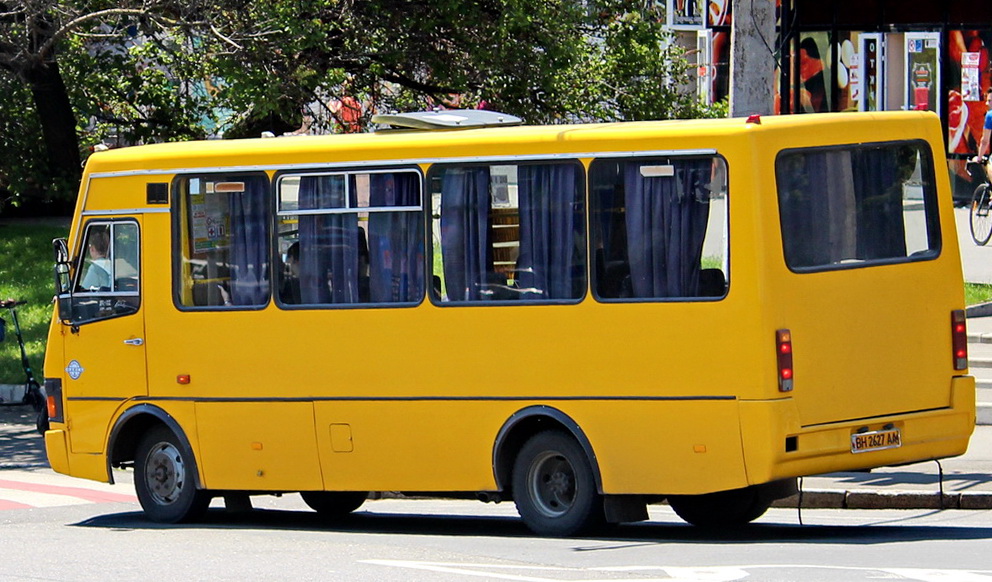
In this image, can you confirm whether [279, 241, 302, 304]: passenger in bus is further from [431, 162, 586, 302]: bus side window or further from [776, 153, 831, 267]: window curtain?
[776, 153, 831, 267]: window curtain

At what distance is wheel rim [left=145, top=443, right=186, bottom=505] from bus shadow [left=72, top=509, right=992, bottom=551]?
216 mm

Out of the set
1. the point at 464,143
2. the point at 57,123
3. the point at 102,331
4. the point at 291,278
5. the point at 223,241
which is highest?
the point at 57,123

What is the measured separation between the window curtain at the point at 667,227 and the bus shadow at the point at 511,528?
62.6 inches

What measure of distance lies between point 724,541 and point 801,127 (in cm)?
256

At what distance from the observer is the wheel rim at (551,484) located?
10.9 metres

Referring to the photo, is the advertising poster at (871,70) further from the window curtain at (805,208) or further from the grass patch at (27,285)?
the window curtain at (805,208)

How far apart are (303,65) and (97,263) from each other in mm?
6951

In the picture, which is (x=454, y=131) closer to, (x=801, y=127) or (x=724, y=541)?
(x=801, y=127)

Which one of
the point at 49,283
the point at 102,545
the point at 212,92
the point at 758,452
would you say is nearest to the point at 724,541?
the point at 758,452

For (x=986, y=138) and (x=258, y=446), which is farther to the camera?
(x=986, y=138)

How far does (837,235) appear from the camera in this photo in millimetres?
10508

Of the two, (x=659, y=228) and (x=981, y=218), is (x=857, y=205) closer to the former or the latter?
(x=659, y=228)

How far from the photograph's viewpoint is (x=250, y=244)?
12062 mm

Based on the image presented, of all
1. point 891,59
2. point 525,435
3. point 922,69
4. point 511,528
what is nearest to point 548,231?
point 525,435
